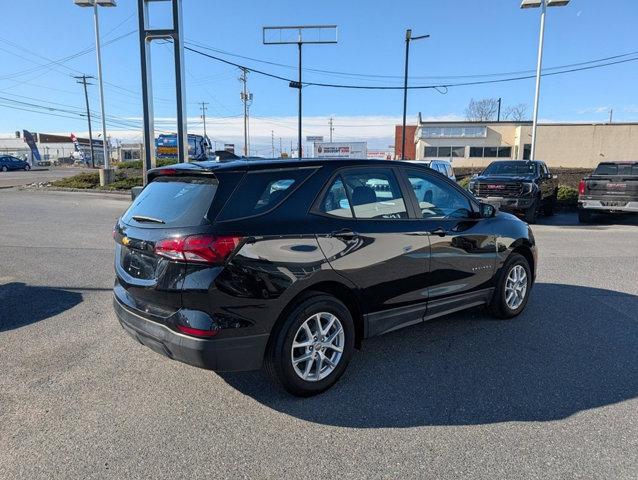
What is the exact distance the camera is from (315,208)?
11.7 feet

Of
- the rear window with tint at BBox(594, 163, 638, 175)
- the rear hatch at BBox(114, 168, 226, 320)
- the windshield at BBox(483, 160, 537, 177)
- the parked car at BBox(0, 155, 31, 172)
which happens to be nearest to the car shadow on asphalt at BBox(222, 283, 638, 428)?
the rear hatch at BBox(114, 168, 226, 320)

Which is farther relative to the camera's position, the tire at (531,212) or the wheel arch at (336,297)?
the tire at (531,212)

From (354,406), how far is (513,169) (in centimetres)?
1385

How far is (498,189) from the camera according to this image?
14.1 m

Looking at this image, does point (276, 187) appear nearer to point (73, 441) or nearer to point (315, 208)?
point (315, 208)

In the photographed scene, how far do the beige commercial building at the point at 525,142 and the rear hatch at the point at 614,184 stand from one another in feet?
98.1

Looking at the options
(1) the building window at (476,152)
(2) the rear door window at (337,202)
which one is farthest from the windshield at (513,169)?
(1) the building window at (476,152)

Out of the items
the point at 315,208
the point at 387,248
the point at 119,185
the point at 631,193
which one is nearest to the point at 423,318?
the point at 387,248

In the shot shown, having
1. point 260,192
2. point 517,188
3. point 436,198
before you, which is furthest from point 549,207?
point 260,192

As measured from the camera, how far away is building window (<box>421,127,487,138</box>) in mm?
47812

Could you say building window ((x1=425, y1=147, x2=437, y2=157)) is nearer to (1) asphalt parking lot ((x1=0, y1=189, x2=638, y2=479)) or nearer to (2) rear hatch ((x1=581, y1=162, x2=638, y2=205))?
(2) rear hatch ((x1=581, y1=162, x2=638, y2=205))

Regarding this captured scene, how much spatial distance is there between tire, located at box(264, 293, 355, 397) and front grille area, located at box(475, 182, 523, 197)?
1166cm

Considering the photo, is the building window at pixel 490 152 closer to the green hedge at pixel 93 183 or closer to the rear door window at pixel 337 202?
the green hedge at pixel 93 183

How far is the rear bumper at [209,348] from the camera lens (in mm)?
3125
